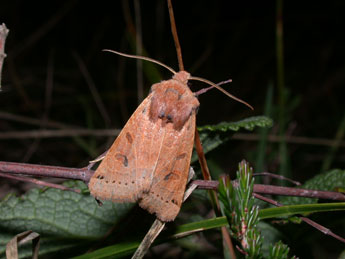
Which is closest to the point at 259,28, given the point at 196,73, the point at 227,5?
the point at 227,5

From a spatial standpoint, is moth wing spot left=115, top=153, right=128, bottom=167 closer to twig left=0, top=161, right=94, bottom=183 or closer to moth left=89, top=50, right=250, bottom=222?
moth left=89, top=50, right=250, bottom=222

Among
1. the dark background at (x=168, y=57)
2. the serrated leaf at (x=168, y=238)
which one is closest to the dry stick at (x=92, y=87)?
the dark background at (x=168, y=57)

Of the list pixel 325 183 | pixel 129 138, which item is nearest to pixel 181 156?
pixel 129 138

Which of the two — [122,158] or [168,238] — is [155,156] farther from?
[168,238]

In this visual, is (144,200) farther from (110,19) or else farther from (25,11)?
(25,11)

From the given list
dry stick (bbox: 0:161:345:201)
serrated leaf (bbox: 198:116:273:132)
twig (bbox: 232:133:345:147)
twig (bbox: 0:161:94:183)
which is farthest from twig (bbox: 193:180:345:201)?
twig (bbox: 232:133:345:147)

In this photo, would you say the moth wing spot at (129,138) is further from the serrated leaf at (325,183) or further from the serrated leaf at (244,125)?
the serrated leaf at (325,183)

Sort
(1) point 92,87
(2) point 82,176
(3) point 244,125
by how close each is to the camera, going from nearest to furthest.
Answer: (2) point 82,176, (3) point 244,125, (1) point 92,87
